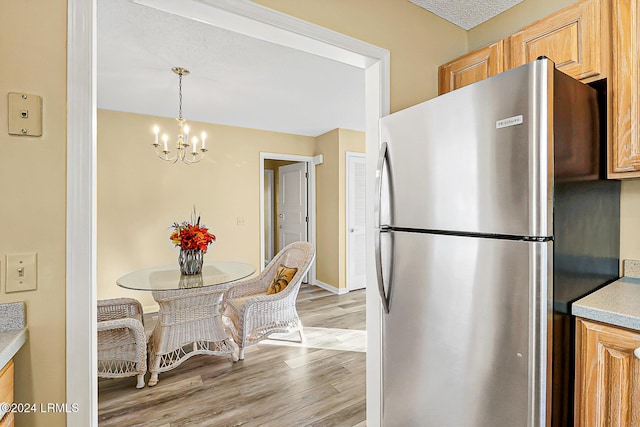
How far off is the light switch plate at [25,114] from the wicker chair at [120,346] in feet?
5.09

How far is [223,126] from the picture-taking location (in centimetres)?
447

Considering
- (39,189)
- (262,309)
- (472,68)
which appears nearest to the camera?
(39,189)

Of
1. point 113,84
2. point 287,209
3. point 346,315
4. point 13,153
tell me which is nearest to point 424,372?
point 13,153

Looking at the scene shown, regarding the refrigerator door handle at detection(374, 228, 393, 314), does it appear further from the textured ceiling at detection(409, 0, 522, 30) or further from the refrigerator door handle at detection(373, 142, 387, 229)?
the textured ceiling at detection(409, 0, 522, 30)

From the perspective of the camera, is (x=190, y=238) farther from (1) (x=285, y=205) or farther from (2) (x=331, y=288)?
(1) (x=285, y=205)

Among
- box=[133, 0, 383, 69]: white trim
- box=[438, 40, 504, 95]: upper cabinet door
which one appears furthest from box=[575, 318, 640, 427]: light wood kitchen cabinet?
box=[133, 0, 383, 69]: white trim

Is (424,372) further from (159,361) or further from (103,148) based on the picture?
(103,148)

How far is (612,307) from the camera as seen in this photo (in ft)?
3.44

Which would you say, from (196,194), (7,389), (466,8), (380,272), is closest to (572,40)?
(466,8)

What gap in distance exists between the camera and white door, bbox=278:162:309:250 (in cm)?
543

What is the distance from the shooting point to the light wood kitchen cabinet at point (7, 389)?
0.81 m

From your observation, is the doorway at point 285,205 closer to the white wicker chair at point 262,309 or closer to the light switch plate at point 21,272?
the white wicker chair at point 262,309

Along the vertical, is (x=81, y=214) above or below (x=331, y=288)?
above

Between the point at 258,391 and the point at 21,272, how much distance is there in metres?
1.80
